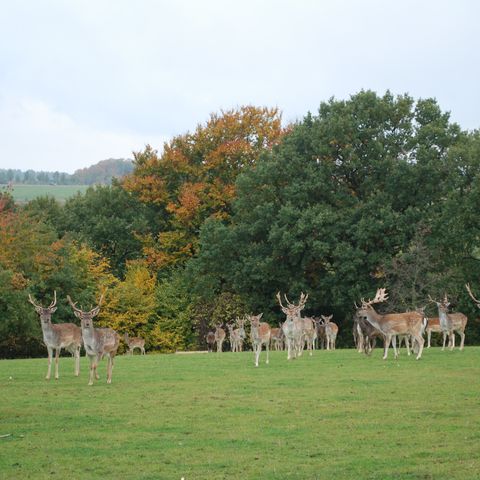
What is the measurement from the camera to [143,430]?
1316 cm

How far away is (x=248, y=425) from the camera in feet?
43.9

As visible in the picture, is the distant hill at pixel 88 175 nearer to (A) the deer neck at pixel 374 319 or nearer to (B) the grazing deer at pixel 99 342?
(A) the deer neck at pixel 374 319

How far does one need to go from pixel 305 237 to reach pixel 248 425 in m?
27.7

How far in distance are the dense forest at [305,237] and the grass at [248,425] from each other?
1871cm

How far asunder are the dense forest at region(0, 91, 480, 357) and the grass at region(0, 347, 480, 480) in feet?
61.4

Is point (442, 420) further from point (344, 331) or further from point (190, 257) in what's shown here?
point (190, 257)

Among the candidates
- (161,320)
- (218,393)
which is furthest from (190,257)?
(218,393)

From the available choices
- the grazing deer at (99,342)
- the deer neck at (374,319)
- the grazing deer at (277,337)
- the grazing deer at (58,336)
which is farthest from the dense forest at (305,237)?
the grazing deer at (99,342)

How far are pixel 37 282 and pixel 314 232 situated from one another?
12.9m

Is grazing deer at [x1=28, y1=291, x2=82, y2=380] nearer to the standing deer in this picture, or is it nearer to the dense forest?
Answer: the standing deer

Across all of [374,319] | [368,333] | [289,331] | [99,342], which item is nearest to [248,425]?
[99,342]

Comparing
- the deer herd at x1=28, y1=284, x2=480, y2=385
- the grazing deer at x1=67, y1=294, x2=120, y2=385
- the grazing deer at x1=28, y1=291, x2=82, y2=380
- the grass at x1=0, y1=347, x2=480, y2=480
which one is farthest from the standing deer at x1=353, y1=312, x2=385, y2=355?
the grazing deer at x1=67, y1=294, x2=120, y2=385

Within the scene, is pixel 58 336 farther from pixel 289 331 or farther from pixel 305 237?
pixel 305 237

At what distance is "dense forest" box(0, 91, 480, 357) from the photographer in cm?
3959
